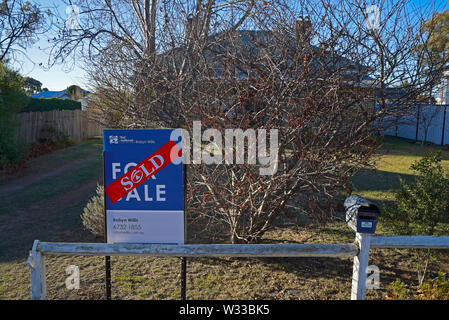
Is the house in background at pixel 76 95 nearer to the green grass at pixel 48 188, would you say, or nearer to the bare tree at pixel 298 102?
the green grass at pixel 48 188

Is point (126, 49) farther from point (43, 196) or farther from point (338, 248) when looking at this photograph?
point (338, 248)

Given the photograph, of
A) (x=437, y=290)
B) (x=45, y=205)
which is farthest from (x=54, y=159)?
(x=437, y=290)

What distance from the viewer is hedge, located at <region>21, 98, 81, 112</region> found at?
15.0 meters

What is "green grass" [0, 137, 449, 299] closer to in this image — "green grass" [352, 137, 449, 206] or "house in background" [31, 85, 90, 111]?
"green grass" [352, 137, 449, 206]

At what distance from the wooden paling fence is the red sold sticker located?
30.4ft

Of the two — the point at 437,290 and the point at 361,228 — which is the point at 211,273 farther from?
the point at 437,290

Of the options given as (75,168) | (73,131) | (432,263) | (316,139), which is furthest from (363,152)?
(73,131)

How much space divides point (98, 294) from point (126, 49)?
4395mm

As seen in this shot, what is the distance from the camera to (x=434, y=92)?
458 centimetres

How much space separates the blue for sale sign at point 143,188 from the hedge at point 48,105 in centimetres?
1354

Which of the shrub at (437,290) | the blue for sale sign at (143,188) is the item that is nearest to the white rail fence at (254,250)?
the blue for sale sign at (143,188)

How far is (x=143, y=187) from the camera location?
3.13 m

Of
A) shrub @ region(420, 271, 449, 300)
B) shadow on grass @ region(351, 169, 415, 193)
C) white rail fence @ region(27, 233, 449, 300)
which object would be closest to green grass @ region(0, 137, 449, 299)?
shrub @ region(420, 271, 449, 300)

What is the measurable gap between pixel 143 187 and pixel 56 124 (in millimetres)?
14983
